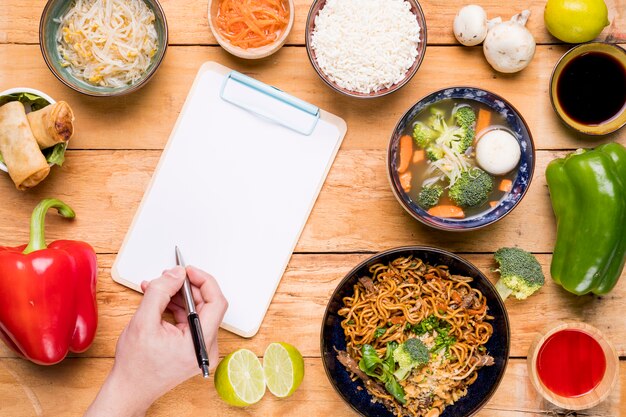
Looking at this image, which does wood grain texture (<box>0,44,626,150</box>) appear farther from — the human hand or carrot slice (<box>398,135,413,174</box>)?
the human hand

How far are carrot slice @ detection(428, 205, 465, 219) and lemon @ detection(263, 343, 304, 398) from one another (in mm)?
620

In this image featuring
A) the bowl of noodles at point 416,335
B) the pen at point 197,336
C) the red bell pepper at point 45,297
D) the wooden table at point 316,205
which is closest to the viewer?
the pen at point 197,336

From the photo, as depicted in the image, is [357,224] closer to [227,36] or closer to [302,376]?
[302,376]

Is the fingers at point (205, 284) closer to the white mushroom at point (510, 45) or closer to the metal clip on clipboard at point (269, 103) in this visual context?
the metal clip on clipboard at point (269, 103)

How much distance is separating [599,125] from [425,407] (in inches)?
41.8

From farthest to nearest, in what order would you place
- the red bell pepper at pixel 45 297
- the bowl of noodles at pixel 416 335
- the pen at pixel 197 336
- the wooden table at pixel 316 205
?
the wooden table at pixel 316 205 < the bowl of noodles at pixel 416 335 < the red bell pepper at pixel 45 297 < the pen at pixel 197 336

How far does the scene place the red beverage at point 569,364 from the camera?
6.98 ft

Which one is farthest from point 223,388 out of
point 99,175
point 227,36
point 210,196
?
point 227,36

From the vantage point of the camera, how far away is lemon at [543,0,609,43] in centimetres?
205

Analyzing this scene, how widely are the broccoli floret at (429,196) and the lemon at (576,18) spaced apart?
642mm

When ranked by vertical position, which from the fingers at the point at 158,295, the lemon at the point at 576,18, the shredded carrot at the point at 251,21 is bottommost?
the fingers at the point at 158,295

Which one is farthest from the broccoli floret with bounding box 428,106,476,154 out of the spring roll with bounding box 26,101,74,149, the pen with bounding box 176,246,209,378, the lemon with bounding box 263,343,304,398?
the spring roll with bounding box 26,101,74,149

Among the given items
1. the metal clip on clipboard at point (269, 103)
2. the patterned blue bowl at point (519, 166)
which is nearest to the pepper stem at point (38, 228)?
the metal clip on clipboard at point (269, 103)

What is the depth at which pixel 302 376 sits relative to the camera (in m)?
2.08
